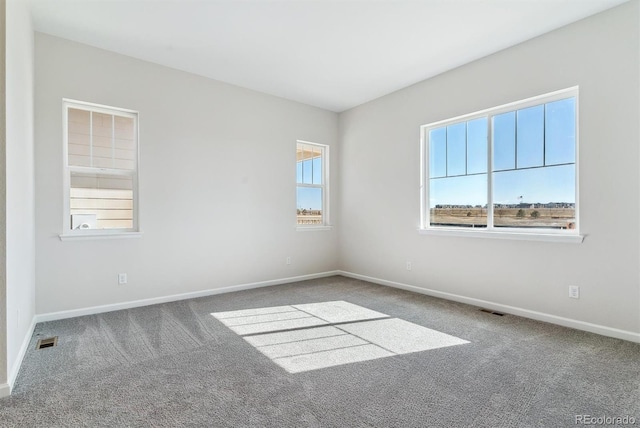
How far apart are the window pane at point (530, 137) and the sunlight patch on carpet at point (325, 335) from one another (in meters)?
2.06

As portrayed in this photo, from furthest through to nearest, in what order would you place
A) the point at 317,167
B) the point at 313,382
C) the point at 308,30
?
the point at 317,167 < the point at 308,30 < the point at 313,382

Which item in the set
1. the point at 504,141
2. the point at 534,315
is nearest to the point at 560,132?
the point at 504,141

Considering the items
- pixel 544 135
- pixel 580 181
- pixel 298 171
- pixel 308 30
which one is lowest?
pixel 580 181

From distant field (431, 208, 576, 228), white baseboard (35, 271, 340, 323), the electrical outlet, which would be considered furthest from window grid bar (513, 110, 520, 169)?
white baseboard (35, 271, 340, 323)

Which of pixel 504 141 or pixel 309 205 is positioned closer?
pixel 504 141

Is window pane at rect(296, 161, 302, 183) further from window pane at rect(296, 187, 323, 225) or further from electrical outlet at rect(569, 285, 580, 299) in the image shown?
electrical outlet at rect(569, 285, 580, 299)

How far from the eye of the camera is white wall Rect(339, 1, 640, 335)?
278cm

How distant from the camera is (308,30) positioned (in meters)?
3.21

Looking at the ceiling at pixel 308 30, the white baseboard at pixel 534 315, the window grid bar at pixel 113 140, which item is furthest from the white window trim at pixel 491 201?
the window grid bar at pixel 113 140

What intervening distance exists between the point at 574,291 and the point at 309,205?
3723 millimetres

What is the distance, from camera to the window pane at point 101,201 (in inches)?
138

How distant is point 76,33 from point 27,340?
2.96 metres

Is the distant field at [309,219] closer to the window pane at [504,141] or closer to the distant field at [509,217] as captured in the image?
the distant field at [509,217]

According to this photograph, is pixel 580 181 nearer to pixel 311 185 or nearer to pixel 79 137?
pixel 311 185
